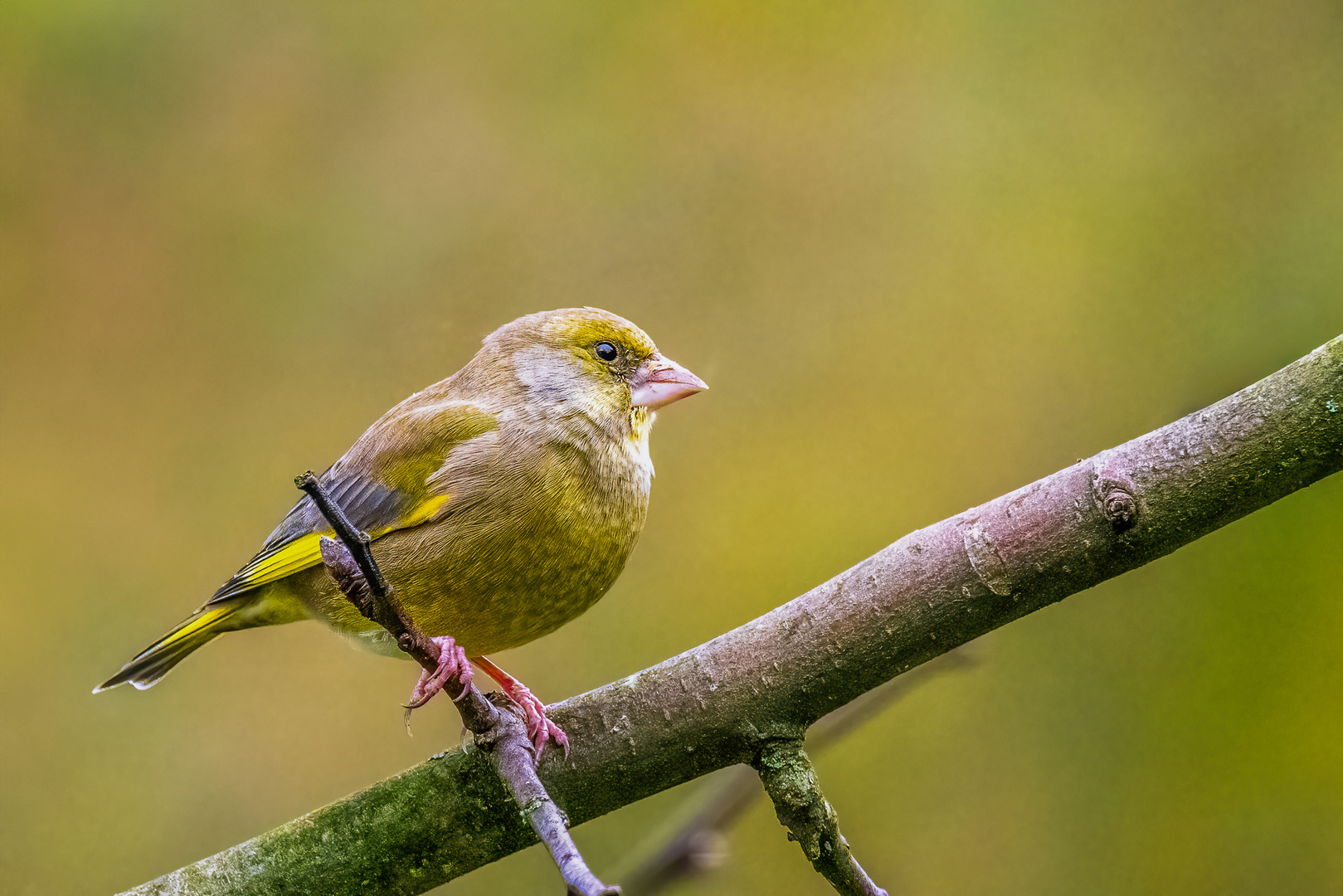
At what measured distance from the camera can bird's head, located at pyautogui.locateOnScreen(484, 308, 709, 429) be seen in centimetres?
182

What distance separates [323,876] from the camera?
57.8 inches

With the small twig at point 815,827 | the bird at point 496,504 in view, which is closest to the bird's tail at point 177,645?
the bird at point 496,504

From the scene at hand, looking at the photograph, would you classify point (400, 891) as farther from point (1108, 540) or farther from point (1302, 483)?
point (1302, 483)

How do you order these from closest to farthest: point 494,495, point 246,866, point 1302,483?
point 1302,483 < point 246,866 < point 494,495

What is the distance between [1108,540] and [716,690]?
1.75 feet

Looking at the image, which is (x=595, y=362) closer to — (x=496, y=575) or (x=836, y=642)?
(x=496, y=575)

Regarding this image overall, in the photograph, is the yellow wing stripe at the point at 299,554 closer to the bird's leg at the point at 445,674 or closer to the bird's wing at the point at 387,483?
the bird's wing at the point at 387,483

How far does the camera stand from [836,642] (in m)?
1.28

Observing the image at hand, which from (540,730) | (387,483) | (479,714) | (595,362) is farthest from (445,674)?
(595,362)

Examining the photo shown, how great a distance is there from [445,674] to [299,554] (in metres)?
0.69

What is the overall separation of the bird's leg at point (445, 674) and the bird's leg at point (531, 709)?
198 mm

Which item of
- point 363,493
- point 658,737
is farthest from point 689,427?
point 658,737

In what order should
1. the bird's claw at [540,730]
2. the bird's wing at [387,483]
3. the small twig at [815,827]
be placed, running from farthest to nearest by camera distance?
the bird's wing at [387,483]
the bird's claw at [540,730]
the small twig at [815,827]

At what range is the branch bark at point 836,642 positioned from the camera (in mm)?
1114
